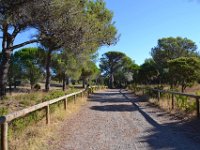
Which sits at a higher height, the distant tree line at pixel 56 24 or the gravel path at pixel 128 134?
the distant tree line at pixel 56 24

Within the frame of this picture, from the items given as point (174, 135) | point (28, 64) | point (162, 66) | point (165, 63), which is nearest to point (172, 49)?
point (162, 66)

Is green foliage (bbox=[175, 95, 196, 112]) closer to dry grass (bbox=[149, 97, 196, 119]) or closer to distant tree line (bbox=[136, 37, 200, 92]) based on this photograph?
dry grass (bbox=[149, 97, 196, 119])

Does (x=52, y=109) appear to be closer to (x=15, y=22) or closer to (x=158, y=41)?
(x=15, y=22)

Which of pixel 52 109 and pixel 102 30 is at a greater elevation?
pixel 102 30

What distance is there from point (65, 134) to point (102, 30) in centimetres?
1379

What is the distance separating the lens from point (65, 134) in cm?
1201

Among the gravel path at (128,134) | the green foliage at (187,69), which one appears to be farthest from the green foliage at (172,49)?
the gravel path at (128,134)

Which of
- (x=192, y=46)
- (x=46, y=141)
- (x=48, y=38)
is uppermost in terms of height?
(x=192, y=46)

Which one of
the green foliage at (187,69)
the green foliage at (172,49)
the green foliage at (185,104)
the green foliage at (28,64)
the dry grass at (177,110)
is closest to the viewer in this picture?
the dry grass at (177,110)

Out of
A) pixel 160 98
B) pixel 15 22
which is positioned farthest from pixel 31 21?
pixel 160 98

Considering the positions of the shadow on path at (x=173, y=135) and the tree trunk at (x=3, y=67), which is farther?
the tree trunk at (x=3, y=67)

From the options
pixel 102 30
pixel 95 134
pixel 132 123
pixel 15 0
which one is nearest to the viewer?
pixel 95 134

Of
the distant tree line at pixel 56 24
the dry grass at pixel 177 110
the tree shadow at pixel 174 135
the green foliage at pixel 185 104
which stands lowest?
the tree shadow at pixel 174 135

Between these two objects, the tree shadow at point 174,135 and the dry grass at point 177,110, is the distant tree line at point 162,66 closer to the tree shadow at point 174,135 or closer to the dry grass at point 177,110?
the dry grass at point 177,110
